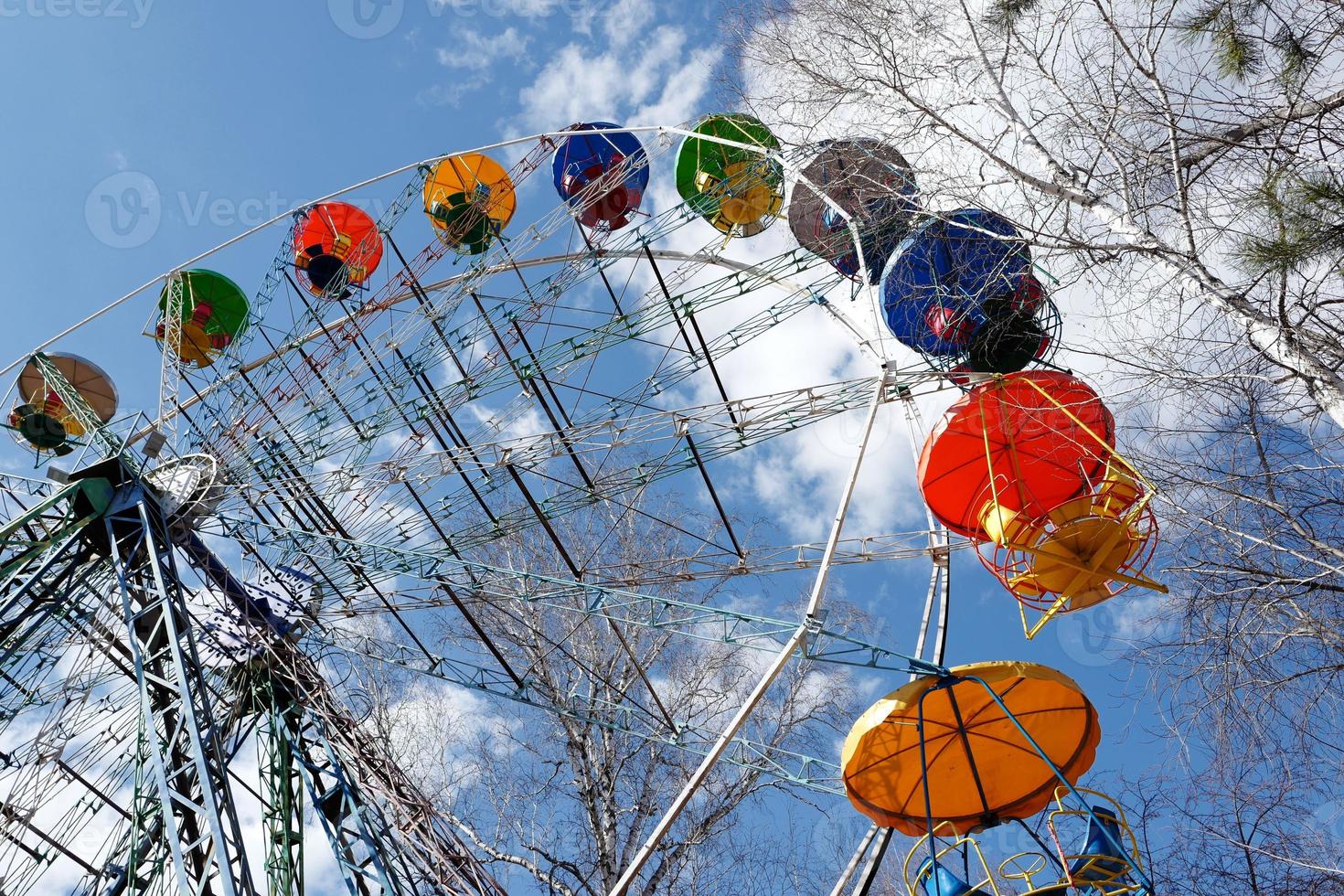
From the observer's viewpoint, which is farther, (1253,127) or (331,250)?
(331,250)

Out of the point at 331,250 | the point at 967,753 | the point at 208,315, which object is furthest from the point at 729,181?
the point at 208,315

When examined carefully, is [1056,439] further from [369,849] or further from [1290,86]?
[369,849]

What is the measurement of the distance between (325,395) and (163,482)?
Result: 197cm

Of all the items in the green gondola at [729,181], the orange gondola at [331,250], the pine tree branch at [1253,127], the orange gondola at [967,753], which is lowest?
the orange gondola at [967,753]

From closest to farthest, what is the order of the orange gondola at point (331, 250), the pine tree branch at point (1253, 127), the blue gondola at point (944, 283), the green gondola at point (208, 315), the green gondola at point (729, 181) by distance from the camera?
1. the pine tree branch at point (1253, 127)
2. the blue gondola at point (944, 283)
3. the green gondola at point (729, 181)
4. the orange gondola at point (331, 250)
5. the green gondola at point (208, 315)

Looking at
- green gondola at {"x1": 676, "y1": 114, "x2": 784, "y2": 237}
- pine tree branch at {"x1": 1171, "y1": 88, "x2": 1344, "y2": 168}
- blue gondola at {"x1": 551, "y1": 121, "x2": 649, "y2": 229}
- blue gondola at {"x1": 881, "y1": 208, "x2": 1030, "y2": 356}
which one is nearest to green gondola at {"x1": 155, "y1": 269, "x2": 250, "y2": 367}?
blue gondola at {"x1": 551, "y1": 121, "x2": 649, "y2": 229}

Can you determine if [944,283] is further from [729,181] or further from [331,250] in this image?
[331,250]

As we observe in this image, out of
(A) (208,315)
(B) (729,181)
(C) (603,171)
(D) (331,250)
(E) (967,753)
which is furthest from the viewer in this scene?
(A) (208,315)

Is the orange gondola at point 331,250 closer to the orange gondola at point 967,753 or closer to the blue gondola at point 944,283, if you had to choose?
the blue gondola at point 944,283

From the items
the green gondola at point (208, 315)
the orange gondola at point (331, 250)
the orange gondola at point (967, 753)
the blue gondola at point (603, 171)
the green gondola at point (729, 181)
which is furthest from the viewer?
the green gondola at point (208, 315)

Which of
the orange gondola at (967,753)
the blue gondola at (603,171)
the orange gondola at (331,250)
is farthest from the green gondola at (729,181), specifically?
the orange gondola at (967,753)

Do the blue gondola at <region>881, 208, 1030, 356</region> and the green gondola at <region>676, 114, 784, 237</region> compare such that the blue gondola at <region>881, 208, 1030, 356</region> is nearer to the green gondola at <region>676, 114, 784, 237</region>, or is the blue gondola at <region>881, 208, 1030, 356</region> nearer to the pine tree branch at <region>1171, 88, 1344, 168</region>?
the pine tree branch at <region>1171, 88, 1344, 168</region>

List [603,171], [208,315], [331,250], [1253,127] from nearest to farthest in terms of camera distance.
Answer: [1253,127] → [603,171] → [331,250] → [208,315]

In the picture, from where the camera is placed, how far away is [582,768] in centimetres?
1369
